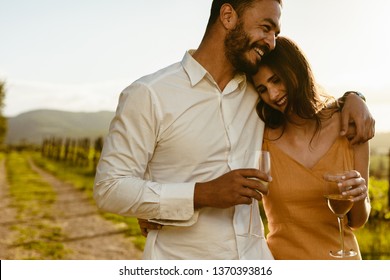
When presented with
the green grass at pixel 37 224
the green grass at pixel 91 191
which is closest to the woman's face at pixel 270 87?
the green grass at pixel 37 224

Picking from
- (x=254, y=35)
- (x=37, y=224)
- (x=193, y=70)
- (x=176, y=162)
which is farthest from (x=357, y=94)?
(x=37, y=224)

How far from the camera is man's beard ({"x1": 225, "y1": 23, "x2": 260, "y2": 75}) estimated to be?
2802 millimetres

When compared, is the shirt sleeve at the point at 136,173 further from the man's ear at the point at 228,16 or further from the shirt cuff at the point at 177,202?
the man's ear at the point at 228,16

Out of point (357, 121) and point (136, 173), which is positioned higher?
point (357, 121)

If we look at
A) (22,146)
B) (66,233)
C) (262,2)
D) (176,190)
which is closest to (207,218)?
(176,190)

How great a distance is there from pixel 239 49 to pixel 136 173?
2.65ft

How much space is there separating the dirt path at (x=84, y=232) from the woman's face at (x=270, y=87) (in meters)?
5.52

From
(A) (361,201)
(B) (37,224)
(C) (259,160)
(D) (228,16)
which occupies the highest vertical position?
(D) (228,16)

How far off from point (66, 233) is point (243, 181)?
817 centimetres

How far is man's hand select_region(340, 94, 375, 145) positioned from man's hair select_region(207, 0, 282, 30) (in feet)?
2.17

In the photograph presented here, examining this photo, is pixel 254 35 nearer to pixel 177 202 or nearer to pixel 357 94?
pixel 357 94

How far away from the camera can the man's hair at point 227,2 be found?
9.30 ft

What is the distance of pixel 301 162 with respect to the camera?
3.07m

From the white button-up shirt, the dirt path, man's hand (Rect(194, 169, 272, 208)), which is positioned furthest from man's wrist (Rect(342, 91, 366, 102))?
the dirt path
